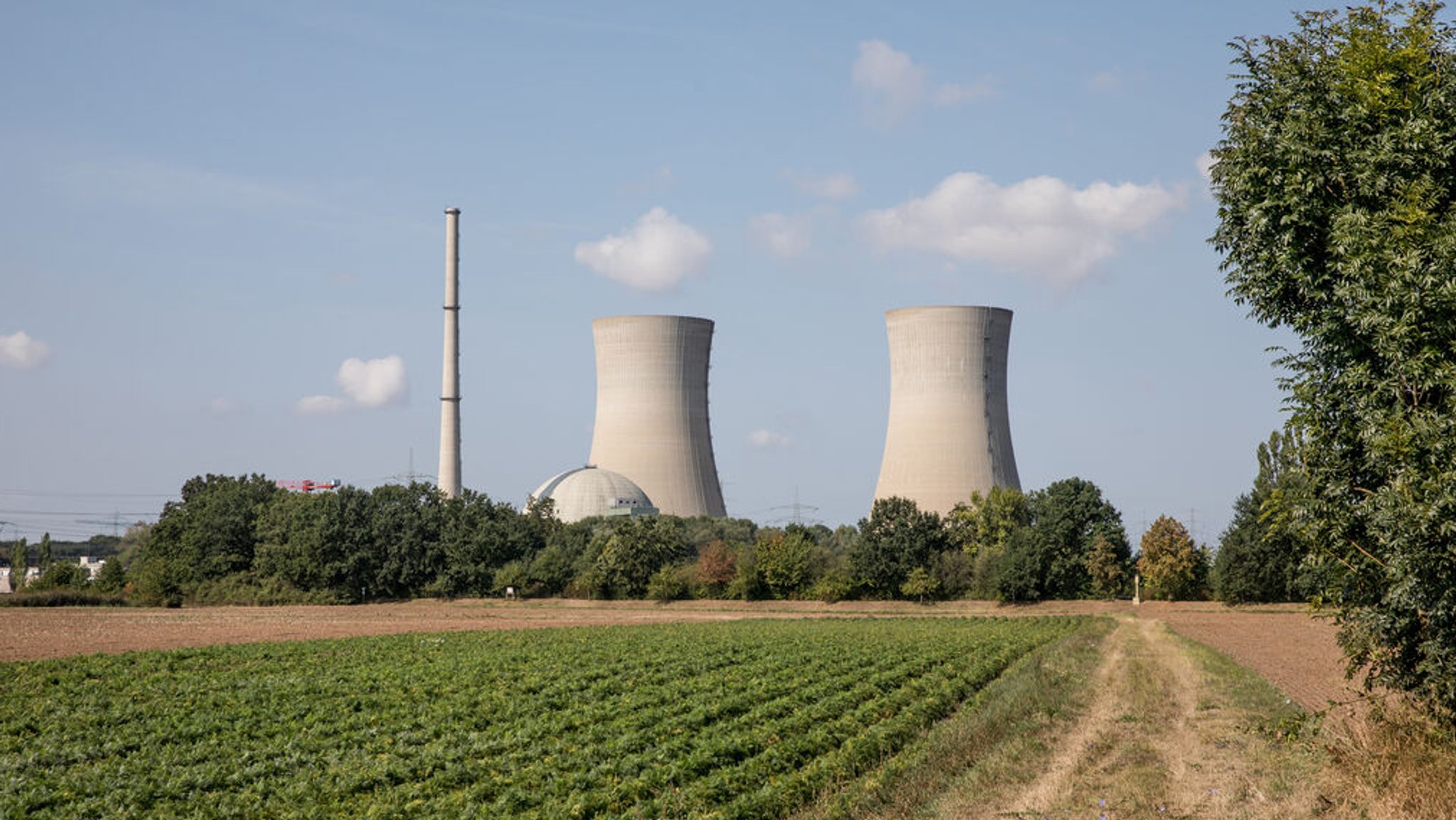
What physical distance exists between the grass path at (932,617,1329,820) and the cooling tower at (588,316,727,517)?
3831cm

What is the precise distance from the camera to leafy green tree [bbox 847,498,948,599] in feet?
171

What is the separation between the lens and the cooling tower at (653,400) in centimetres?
5616

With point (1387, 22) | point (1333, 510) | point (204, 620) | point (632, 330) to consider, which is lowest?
point (204, 620)

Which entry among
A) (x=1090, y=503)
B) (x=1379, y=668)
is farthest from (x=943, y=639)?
(x=1090, y=503)

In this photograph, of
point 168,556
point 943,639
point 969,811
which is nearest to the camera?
point 969,811

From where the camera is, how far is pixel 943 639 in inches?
1144

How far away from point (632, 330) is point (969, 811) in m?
46.9

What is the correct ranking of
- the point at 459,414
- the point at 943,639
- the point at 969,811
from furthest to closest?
the point at 459,414, the point at 943,639, the point at 969,811

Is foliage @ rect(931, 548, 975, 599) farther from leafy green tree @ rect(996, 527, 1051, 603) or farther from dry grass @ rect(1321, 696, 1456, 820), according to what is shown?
dry grass @ rect(1321, 696, 1456, 820)

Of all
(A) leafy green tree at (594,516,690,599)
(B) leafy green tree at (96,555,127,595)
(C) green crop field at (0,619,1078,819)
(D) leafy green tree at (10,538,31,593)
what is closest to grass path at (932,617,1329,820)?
(C) green crop field at (0,619,1078,819)

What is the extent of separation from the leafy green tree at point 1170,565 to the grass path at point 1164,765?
3378 centimetres

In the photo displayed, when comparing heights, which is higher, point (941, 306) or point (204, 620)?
point (941, 306)

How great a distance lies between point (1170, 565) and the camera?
5169 cm

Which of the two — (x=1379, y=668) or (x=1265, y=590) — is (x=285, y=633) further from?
(x=1265, y=590)
